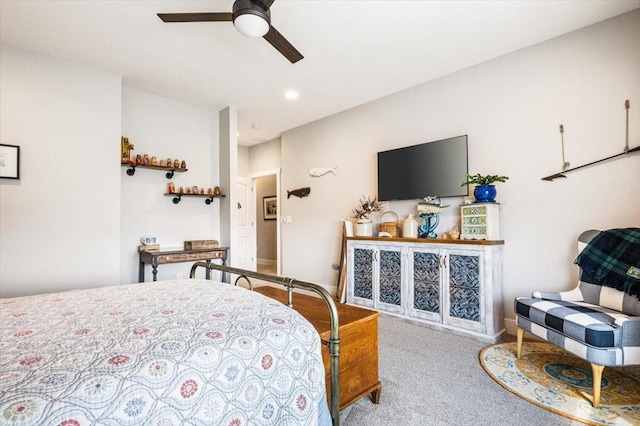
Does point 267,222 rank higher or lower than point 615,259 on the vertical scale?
higher

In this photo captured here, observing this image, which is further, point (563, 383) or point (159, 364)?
point (563, 383)

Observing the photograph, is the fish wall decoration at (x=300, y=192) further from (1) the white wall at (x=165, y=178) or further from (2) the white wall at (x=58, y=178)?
(2) the white wall at (x=58, y=178)

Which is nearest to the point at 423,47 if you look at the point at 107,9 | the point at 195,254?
the point at 107,9

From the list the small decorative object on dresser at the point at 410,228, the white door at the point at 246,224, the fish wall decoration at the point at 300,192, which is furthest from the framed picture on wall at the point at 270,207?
the small decorative object on dresser at the point at 410,228

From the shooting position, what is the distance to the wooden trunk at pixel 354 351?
5.48 feet

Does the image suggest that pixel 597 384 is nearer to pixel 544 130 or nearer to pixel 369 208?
pixel 544 130

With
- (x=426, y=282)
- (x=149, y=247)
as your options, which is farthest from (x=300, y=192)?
(x=426, y=282)

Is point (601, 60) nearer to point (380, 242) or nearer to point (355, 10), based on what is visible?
point (355, 10)

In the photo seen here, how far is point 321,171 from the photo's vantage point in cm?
493

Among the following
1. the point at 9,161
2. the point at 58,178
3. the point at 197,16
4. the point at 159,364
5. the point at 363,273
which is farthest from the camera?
the point at 363,273

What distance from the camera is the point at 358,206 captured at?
447 centimetres

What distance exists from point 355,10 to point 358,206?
2526mm

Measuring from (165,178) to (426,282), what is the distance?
351 cm

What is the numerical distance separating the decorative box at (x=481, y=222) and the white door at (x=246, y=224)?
4103 millimetres
